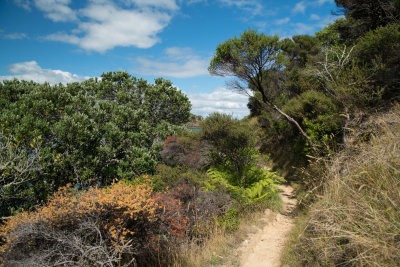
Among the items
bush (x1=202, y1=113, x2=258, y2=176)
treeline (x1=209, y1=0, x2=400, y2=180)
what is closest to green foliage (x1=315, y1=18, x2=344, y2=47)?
treeline (x1=209, y1=0, x2=400, y2=180)

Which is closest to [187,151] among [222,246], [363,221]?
[222,246]

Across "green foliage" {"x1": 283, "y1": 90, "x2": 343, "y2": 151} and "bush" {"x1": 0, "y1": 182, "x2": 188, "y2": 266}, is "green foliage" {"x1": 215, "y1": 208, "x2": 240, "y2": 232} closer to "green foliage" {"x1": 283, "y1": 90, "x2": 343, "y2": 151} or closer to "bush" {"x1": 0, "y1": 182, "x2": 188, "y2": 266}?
"bush" {"x1": 0, "y1": 182, "x2": 188, "y2": 266}

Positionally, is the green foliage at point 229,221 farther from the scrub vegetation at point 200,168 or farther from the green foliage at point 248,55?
the green foliage at point 248,55

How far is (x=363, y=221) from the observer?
3.16 m

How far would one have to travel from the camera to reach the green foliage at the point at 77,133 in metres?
7.96

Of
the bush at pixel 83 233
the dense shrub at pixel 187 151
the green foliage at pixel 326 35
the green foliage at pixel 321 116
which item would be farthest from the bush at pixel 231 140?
the green foliage at pixel 326 35

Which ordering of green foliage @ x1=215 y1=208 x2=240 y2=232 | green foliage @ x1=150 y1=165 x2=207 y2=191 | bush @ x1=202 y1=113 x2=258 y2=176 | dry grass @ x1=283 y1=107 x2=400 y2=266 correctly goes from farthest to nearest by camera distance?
bush @ x1=202 y1=113 x2=258 y2=176
green foliage @ x1=150 y1=165 x2=207 y2=191
green foliage @ x1=215 y1=208 x2=240 y2=232
dry grass @ x1=283 y1=107 x2=400 y2=266

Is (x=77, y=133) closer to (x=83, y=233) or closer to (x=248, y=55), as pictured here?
(x=83, y=233)

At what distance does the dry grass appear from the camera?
271cm

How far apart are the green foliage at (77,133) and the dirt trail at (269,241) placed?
6167 mm

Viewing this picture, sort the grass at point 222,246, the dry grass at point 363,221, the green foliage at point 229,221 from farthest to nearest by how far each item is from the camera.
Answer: the green foliage at point 229,221 < the grass at point 222,246 < the dry grass at point 363,221

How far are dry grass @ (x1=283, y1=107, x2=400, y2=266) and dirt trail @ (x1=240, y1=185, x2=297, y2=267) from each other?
0.64 m

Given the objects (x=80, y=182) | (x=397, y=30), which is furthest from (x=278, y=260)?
(x=397, y=30)

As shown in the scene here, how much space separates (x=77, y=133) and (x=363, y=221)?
32.3 ft
